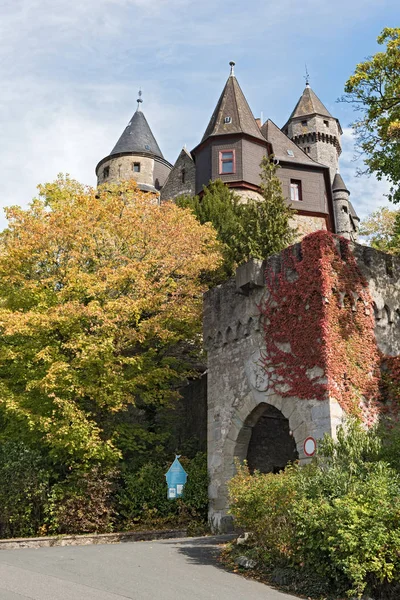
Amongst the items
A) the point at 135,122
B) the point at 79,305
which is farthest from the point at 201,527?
the point at 135,122

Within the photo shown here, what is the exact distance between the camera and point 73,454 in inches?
622

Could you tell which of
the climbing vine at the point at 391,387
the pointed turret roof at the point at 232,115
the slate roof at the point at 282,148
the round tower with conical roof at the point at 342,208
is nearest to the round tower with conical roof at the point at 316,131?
the round tower with conical roof at the point at 342,208

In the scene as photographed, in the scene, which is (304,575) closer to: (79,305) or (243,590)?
(243,590)

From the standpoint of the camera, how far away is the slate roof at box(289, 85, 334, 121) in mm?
57156

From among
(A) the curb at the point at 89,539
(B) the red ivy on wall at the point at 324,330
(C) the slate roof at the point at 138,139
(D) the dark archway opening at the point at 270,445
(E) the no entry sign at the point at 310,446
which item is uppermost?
(C) the slate roof at the point at 138,139

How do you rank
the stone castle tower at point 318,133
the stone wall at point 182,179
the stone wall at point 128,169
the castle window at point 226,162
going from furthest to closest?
the stone castle tower at point 318,133
the stone wall at point 128,169
the stone wall at point 182,179
the castle window at point 226,162

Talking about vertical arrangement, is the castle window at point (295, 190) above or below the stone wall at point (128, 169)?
below

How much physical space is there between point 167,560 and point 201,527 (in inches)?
202

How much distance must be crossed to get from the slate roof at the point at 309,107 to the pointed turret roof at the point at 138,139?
54.9 feet

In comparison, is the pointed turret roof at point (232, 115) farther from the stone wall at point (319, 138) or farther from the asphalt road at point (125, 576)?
the asphalt road at point (125, 576)

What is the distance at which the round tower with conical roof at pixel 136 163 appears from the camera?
43281 millimetres

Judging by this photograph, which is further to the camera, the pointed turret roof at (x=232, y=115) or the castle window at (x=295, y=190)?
the castle window at (x=295, y=190)

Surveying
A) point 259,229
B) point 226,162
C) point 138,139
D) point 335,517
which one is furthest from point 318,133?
point 335,517

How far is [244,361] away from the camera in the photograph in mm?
15016
